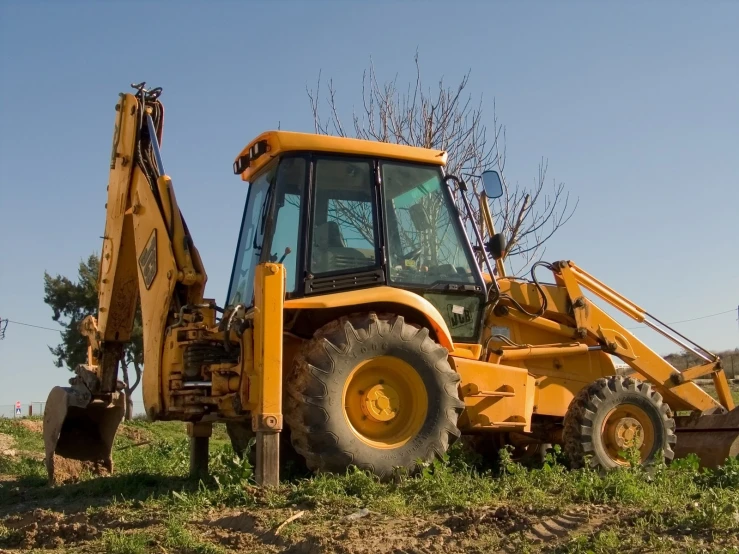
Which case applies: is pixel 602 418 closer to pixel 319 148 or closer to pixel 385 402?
pixel 385 402

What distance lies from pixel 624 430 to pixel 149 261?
447 cm

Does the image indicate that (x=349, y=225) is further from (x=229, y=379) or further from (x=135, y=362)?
(x=135, y=362)

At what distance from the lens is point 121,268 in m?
8.47

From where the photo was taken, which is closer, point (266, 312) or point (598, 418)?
point (266, 312)

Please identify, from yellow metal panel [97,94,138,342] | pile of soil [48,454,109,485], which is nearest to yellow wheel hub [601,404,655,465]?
yellow metal panel [97,94,138,342]

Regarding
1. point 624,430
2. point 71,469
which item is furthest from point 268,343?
point 71,469

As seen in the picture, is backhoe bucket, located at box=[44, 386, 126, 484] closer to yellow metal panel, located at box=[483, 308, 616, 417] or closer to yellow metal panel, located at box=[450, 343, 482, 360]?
yellow metal panel, located at box=[450, 343, 482, 360]

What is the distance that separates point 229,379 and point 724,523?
3.55 metres

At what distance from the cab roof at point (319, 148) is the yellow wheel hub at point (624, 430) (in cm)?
273

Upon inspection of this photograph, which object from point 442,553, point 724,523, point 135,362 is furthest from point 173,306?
point 135,362

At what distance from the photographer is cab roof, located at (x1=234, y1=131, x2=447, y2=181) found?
23.5 ft

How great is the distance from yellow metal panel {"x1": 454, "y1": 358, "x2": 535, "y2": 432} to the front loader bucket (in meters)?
2.10

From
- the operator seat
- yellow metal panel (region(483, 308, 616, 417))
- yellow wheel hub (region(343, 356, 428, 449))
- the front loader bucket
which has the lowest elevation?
the front loader bucket

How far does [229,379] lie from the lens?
21.6 feet
